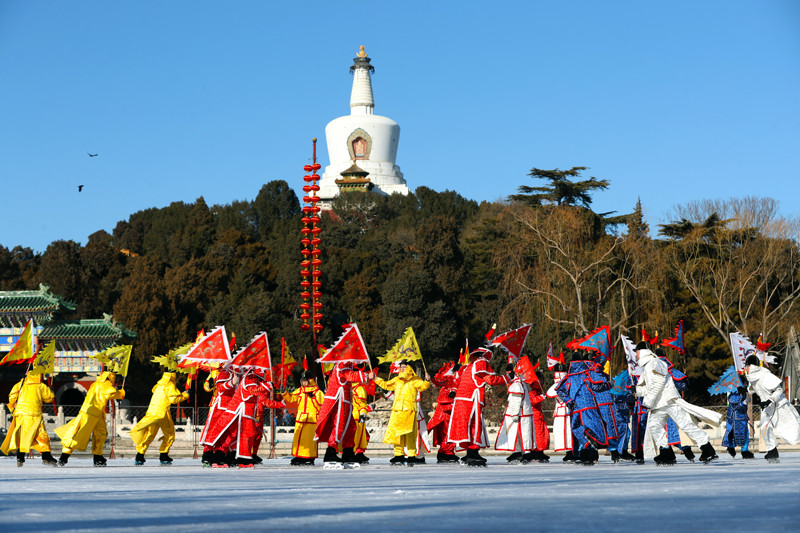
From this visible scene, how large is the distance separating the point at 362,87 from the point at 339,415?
8331 cm

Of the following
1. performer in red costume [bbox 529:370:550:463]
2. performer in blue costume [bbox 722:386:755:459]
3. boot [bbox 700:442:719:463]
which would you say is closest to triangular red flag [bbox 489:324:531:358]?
performer in red costume [bbox 529:370:550:463]

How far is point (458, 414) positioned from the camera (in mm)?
14195

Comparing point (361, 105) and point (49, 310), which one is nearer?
point (49, 310)

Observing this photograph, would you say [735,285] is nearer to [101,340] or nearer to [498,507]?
[101,340]

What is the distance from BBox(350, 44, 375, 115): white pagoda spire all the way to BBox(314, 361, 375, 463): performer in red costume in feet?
268

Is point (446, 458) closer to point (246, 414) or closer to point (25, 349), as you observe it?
point (246, 414)

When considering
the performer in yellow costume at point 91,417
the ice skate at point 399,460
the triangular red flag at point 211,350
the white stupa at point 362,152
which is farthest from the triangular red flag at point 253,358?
the white stupa at point 362,152

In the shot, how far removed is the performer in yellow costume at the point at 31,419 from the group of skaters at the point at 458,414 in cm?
2

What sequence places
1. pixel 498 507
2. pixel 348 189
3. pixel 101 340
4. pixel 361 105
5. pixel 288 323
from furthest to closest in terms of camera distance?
pixel 361 105
pixel 348 189
pixel 288 323
pixel 101 340
pixel 498 507

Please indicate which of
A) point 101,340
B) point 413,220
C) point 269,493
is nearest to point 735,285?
point 101,340

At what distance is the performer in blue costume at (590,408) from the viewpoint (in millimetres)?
14273

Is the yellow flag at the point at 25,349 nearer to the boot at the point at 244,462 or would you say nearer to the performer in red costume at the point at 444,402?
the boot at the point at 244,462

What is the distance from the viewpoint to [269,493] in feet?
28.5

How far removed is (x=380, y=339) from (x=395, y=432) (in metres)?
30.8
